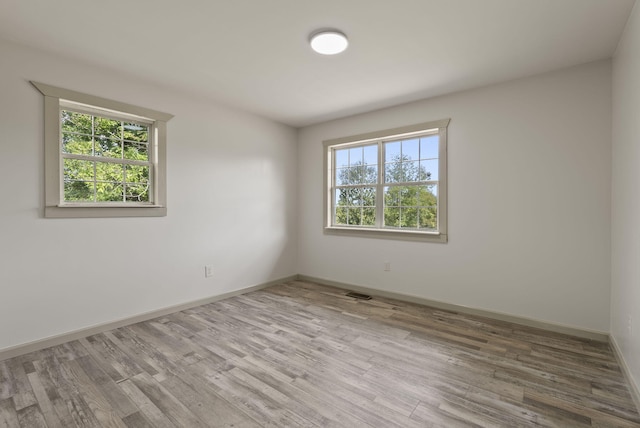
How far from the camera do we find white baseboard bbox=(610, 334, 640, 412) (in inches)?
74.3

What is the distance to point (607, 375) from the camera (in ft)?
7.23

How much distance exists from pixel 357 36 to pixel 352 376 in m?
2.62

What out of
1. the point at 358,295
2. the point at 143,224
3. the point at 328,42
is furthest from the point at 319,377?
the point at 328,42

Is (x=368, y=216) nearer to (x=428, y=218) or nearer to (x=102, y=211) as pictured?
(x=428, y=218)

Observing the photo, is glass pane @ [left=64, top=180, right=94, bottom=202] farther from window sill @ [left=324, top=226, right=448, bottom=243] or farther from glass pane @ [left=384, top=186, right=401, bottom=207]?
glass pane @ [left=384, top=186, right=401, bottom=207]

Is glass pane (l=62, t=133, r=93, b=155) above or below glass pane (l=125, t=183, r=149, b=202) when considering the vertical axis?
above

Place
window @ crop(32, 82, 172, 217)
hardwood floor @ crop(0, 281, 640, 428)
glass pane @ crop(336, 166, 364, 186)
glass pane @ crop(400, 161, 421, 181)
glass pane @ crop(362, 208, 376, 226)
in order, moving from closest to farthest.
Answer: hardwood floor @ crop(0, 281, 640, 428), window @ crop(32, 82, 172, 217), glass pane @ crop(400, 161, 421, 181), glass pane @ crop(362, 208, 376, 226), glass pane @ crop(336, 166, 364, 186)

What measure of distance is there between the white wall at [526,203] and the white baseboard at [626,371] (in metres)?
0.28

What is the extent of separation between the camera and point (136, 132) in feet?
11.0

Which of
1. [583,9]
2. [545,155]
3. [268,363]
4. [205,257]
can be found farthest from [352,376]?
[583,9]

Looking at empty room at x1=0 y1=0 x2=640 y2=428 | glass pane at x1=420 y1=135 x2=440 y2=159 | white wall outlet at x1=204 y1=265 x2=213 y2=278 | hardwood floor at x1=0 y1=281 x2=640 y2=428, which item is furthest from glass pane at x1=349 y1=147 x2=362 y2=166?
white wall outlet at x1=204 y1=265 x2=213 y2=278

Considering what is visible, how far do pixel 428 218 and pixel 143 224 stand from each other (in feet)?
11.1

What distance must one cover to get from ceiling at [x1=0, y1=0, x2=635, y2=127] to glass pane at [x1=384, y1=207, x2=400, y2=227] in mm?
1580

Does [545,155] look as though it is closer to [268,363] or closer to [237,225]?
[268,363]
